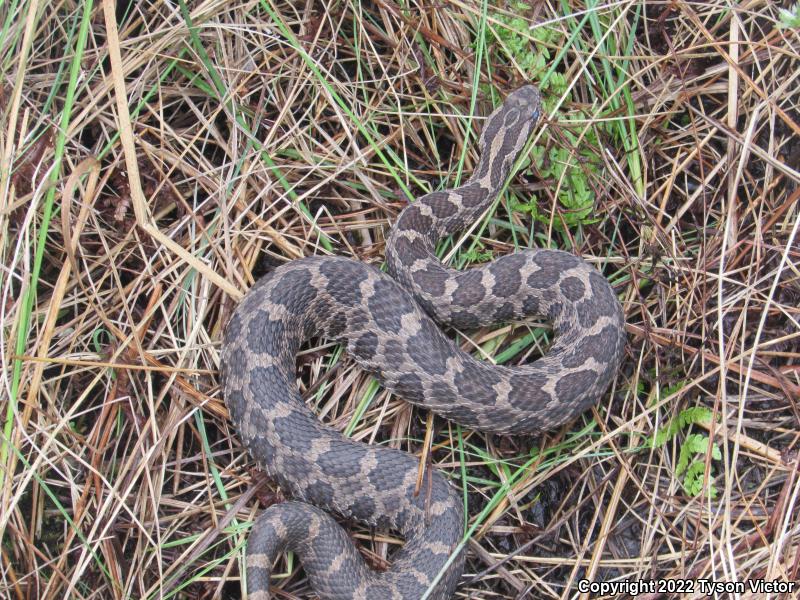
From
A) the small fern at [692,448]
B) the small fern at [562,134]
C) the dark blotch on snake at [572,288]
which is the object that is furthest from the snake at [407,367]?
the small fern at [692,448]

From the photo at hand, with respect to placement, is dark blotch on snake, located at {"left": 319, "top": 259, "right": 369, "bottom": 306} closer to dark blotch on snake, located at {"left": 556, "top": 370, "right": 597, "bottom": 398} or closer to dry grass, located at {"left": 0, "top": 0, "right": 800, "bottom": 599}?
dry grass, located at {"left": 0, "top": 0, "right": 800, "bottom": 599}

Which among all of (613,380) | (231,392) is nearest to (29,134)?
(231,392)

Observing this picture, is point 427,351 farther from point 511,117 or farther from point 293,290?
point 511,117

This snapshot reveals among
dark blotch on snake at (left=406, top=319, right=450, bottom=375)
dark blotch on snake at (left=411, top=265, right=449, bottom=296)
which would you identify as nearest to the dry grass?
dark blotch on snake at (left=411, top=265, right=449, bottom=296)

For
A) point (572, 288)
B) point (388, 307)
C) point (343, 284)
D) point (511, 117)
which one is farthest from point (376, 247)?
point (572, 288)

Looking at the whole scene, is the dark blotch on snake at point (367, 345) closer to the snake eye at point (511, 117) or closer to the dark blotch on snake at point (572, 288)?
the dark blotch on snake at point (572, 288)

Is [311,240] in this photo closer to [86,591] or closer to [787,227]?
[86,591]

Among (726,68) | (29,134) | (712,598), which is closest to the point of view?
(712,598)
